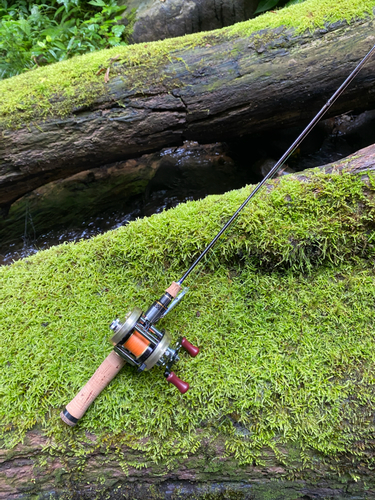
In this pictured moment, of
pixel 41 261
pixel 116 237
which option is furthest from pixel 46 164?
pixel 116 237

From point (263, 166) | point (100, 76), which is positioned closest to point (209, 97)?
point (100, 76)

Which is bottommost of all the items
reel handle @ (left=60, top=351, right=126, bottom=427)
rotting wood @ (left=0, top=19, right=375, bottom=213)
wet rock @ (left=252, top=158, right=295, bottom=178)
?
wet rock @ (left=252, top=158, right=295, bottom=178)

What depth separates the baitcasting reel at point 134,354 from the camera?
1.82 m

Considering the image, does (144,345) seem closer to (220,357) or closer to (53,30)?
(220,357)

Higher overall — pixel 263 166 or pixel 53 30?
pixel 53 30

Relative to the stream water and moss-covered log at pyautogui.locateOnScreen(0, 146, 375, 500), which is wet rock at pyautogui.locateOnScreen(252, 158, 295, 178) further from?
moss-covered log at pyautogui.locateOnScreen(0, 146, 375, 500)

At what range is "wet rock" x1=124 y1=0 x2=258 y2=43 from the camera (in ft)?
17.1

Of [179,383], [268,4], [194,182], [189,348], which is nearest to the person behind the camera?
[179,383]

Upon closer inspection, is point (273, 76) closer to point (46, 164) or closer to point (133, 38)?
point (46, 164)

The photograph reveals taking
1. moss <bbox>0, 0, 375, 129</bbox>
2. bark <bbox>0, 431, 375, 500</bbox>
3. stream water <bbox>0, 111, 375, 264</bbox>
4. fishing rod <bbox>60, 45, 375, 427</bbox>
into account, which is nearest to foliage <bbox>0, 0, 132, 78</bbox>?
moss <bbox>0, 0, 375, 129</bbox>

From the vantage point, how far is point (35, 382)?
2.02 m

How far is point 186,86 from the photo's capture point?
3.22m

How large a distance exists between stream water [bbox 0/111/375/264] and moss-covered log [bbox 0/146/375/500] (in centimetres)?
239

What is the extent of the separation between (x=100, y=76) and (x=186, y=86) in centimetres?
101
